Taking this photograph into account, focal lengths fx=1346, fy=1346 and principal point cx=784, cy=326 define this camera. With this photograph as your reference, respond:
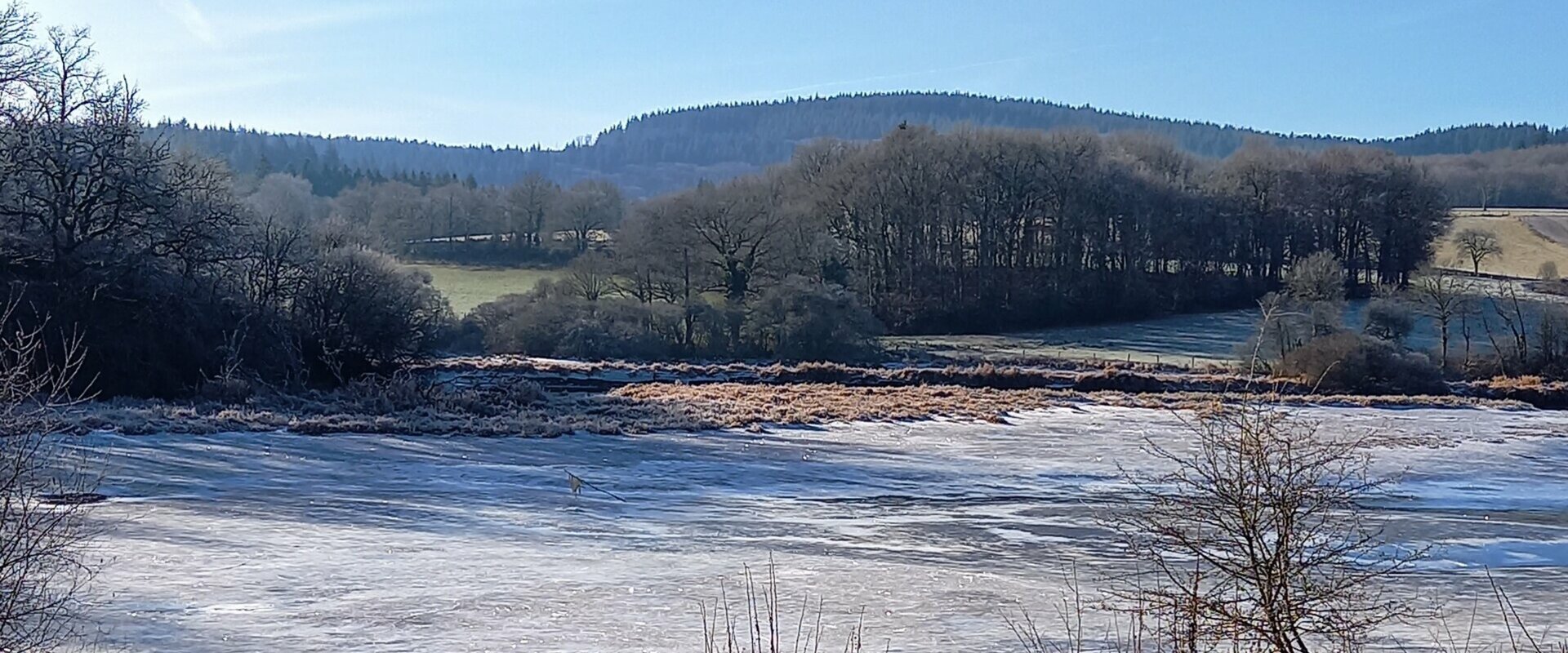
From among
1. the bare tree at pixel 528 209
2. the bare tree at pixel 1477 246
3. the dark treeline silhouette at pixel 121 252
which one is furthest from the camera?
the bare tree at pixel 528 209

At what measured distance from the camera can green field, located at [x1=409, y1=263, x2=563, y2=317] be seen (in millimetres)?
68675

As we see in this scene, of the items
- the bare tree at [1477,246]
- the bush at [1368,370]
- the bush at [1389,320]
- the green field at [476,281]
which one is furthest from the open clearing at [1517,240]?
the green field at [476,281]

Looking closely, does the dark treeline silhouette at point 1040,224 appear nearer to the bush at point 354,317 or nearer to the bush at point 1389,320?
the bush at point 1389,320

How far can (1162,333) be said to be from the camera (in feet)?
223

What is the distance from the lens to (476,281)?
79812mm

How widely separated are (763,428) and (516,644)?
755 inches

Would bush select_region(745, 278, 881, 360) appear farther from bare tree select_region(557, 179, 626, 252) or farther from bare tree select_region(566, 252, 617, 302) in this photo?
bare tree select_region(557, 179, 626, 252)

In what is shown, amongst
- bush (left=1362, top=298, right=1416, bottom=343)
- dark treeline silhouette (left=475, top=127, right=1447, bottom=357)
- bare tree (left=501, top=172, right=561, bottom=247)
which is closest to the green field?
bare tree (left=501, top=172, right=561, bottom=247)

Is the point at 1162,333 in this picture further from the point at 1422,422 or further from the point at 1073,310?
the point at 1422,422

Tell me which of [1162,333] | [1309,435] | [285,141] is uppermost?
[285,141]

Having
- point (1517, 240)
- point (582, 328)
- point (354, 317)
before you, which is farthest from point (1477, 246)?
point (354, 317)

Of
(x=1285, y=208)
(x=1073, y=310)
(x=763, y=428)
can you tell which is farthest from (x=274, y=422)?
(x=1285, y=208)

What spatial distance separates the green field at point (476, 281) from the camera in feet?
225

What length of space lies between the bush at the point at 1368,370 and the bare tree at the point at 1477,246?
130ft
